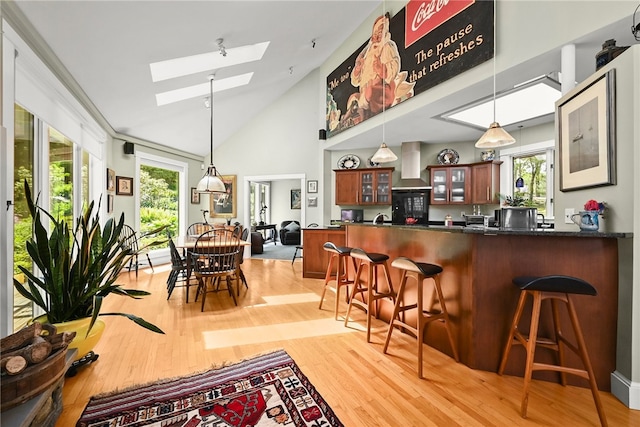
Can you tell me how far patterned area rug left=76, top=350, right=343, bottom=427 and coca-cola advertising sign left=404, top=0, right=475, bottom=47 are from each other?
3.81 metres

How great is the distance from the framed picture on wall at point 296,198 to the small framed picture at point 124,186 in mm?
5738

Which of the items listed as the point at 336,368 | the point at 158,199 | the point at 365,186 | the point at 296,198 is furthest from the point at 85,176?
the point at 296,198

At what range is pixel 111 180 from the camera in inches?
184

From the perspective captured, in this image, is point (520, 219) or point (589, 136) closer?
point (589, 136)

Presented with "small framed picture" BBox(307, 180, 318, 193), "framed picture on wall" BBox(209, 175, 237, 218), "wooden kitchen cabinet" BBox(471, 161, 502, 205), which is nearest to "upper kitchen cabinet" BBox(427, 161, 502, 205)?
"wooden kitchen cabinet" BBox(471, 161, 502, 205)

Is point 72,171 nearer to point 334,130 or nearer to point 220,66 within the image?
point 220,66

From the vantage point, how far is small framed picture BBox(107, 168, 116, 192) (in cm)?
457

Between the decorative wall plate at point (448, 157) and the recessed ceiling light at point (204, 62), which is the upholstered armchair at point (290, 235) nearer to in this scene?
the decorative wall plate at point (448, 157)

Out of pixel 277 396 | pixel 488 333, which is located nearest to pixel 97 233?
pixel 277 396

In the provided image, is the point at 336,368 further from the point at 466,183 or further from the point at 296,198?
the point at 296,198

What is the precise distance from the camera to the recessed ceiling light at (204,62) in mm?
3695

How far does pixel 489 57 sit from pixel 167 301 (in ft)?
14.8

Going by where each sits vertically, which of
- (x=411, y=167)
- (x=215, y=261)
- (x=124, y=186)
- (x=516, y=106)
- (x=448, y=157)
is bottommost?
(x=215, y=261)

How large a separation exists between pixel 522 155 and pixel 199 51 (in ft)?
17.8
